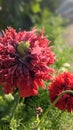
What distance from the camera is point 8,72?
1.99 m

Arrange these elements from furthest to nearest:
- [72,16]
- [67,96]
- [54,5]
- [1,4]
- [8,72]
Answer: [72,16] → [54,5] → [1,4] → [67,96] → [8,72]

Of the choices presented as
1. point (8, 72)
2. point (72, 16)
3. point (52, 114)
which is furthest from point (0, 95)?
point (72, 16)

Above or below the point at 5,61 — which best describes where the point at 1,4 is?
above

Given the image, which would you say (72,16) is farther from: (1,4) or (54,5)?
(1,4)

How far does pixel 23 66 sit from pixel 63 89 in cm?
37

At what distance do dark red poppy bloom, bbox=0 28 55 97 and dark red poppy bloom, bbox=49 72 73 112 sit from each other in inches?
9.6

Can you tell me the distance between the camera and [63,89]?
2.31 meters

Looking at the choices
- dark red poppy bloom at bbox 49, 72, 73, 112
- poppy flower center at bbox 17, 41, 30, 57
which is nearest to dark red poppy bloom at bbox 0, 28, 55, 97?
poppy flower center at bbox 17, 41, 30, 57

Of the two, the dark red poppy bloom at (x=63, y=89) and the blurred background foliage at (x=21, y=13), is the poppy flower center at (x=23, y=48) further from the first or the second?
the blurred background foliage at (x=21, y=13)

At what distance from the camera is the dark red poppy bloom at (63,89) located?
2295mm

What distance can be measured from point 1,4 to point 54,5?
248 cm

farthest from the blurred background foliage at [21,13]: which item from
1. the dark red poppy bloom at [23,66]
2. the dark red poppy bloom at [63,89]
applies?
the dark red poppy bloom at [23,66]

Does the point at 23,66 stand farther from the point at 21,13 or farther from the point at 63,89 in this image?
the point at 21,13

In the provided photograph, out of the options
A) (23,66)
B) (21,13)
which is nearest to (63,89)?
(23,66)
